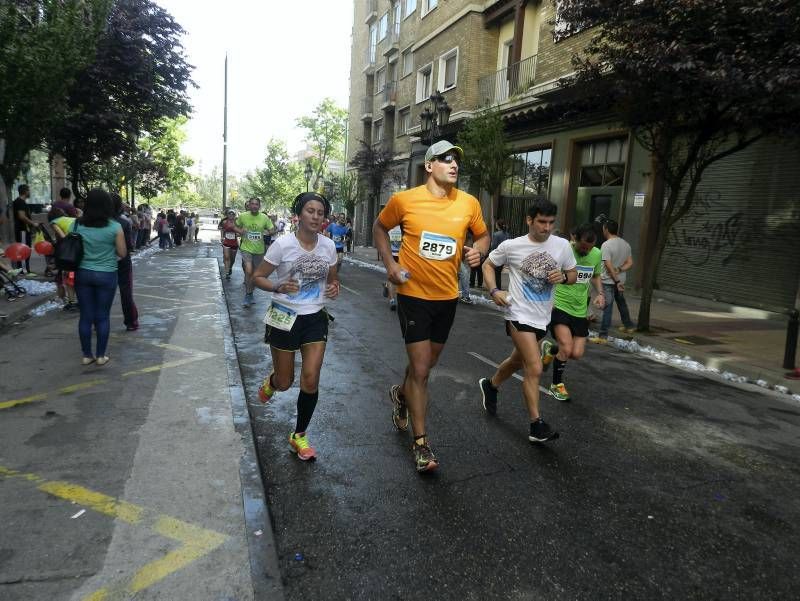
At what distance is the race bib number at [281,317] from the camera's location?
361 cm

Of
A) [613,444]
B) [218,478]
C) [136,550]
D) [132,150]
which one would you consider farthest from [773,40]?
[132,150]

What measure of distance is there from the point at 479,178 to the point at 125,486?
14.3m

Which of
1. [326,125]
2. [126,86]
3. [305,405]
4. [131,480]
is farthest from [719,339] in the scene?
[326,125]

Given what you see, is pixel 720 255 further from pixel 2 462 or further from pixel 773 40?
pixel 2 462

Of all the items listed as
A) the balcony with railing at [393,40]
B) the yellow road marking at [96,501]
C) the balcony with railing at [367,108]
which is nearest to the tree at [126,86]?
the yellow road marking at [96,501]

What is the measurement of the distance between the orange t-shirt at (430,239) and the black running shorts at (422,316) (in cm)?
4

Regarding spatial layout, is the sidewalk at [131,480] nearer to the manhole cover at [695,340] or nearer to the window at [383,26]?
the manhole cover at [695,340]

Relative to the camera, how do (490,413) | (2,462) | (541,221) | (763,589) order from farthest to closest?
(490,413) < (541,221) < (2,462) < (763,589)

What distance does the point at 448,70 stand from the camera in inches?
947

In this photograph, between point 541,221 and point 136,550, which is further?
point 541,221

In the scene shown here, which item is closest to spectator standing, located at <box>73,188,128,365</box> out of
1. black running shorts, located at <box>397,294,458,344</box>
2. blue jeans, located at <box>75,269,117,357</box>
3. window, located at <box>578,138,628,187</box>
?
blue jeans, located at <box>75,269,117,357</box>

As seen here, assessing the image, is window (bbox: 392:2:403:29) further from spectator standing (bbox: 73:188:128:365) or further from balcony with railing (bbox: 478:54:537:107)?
spectator standing (bbox: 73:188:128:365)

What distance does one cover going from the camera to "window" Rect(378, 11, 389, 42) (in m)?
32.8

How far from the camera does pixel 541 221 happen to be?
4.21m
